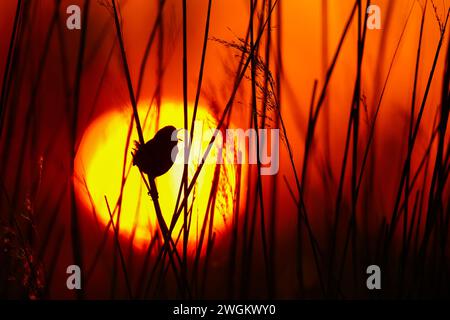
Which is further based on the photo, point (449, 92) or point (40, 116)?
point (40, 116)

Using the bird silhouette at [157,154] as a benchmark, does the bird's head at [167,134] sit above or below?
above

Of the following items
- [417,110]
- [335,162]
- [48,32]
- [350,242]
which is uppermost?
[48,32]

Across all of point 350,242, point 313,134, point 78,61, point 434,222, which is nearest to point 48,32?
point 78,61

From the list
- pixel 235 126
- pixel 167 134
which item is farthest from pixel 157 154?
pixel 235 126

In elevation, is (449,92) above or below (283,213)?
above

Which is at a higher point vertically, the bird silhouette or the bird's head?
the bird's head

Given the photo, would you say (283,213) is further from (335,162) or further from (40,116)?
(40,116)

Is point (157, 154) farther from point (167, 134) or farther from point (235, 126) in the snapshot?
point (235, 126)
